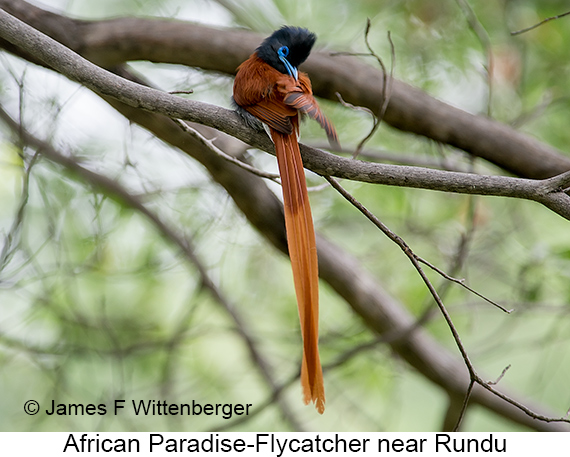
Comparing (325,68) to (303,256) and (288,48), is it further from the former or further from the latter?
(303,256)

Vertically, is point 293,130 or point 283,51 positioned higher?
point 283,51

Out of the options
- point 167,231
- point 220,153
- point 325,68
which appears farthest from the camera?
point 167,231

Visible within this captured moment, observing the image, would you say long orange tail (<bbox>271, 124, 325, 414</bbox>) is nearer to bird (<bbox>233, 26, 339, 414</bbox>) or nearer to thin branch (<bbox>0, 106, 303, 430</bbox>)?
bird (<bbox>233, 26, 339, 414</bbox>)

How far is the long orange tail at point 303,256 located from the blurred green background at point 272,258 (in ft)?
3.66

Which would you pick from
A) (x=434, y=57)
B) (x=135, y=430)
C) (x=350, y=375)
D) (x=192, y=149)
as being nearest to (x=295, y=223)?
(x=192, y=149)

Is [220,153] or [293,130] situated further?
[220,153]

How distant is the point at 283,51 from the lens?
144cm

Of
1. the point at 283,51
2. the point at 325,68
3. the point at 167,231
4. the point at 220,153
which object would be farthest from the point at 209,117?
the point at 167,231

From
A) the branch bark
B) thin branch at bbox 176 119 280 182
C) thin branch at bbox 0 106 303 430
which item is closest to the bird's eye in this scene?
thin branch at bbox 176 119 280 182

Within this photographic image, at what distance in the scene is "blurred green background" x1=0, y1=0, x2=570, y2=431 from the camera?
7.36ft

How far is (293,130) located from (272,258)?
181 centimetres

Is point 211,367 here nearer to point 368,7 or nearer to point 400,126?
point 400,126

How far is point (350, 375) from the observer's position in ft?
8.95

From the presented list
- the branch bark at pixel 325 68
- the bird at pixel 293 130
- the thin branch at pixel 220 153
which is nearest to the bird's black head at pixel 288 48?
the bird at pixel 293 130
